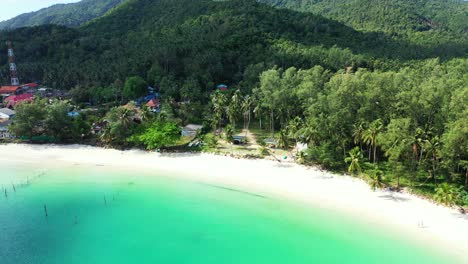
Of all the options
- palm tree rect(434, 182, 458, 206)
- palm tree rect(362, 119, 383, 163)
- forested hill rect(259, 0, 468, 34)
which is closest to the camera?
palm tree rect(434, 182, 458, 206)

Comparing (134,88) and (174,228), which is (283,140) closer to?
(174,228)

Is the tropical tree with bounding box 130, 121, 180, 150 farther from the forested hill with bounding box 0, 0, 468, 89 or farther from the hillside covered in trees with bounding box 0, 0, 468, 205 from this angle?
the forested hill with bounding box 0, 0, 468, 89

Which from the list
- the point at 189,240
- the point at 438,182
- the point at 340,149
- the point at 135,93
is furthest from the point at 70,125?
the point at 438,182

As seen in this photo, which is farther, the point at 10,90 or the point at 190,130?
the point at 10,90

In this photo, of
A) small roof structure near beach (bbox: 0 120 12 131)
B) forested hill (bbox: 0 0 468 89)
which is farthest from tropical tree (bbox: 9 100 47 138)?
forested hill (bbox: 0 0 468 89)

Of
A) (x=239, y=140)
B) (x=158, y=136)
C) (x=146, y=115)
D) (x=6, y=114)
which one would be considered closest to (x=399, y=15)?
(x=239, y=140)

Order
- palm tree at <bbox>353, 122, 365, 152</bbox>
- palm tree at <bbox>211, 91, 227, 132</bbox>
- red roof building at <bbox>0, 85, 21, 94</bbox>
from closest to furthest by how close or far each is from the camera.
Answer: palm tree at <bbox>353, 122, 365, 152</bbox>
palm tree at <bbox>211, 91, 227, 132</bbox>
red roof building at <bbox>0, 85, 21, 94</bbox>
